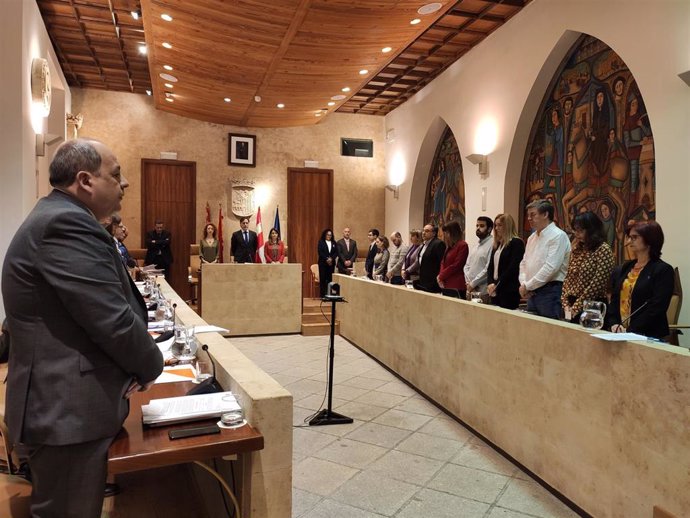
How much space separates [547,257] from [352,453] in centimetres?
Result: 193

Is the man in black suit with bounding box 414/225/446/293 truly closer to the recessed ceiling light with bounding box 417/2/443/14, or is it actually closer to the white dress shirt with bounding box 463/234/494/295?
the white dress shirt with bounding box 463/234/494/295

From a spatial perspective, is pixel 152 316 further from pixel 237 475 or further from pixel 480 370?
pixel 480 370

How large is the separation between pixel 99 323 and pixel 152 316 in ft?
7.89

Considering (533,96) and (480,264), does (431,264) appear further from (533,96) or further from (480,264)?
(533,96)

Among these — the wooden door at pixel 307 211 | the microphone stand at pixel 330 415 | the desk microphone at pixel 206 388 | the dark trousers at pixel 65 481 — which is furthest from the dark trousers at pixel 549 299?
the wooden door at pixel 307 211

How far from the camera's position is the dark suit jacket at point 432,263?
577cm

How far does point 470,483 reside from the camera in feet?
9.62

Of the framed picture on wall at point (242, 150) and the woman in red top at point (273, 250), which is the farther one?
the framed picture on wall at point (242, 150)

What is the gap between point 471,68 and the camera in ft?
26.0

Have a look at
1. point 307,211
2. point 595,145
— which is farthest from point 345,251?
point 595,145

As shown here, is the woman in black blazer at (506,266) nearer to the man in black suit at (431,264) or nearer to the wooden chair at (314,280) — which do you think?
the man in black suit at (431,264)

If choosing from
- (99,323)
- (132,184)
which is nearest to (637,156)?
(99,323)

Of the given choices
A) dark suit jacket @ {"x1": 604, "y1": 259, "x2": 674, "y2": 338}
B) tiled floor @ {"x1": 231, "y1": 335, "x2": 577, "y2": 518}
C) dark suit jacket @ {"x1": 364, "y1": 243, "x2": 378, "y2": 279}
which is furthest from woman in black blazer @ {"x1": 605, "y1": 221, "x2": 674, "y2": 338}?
dark suit jacket @ {"x1": 364, "y1": 243, "x2": 378, "y2": 279}

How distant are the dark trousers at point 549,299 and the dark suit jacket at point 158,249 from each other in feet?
25.8
